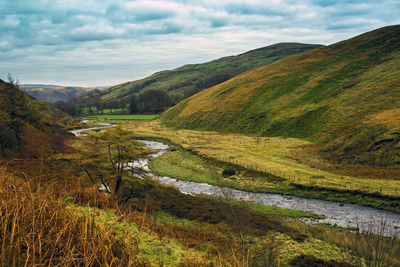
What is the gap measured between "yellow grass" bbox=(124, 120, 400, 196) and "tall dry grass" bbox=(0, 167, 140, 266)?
31276mm

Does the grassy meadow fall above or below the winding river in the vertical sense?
above

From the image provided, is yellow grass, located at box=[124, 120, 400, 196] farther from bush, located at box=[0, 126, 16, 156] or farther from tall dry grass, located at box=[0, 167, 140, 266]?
bush, located at box=[0, 126, 16, 156]

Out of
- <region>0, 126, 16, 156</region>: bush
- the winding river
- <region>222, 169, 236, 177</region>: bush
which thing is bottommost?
the winding river

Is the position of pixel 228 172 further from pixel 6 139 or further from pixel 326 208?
pixel 6 139

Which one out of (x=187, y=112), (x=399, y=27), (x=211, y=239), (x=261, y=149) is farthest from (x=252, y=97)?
(x=211, y=239)

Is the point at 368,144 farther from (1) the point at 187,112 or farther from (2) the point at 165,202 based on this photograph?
(1) the point at 187,112

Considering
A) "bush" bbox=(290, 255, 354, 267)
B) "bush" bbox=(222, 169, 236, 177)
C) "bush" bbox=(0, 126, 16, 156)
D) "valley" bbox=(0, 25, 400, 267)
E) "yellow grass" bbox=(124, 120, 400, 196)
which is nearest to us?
"valley" bbox=(0, 25, 400, 267)

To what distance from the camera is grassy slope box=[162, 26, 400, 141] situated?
196 feet

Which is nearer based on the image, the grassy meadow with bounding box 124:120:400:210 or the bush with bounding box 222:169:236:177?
the grassy meadow with bounding box 124:120:400:210

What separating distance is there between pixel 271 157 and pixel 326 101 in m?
35.5

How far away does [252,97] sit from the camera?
91.1m

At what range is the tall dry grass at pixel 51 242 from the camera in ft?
14.4

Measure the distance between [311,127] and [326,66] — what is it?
137 ft

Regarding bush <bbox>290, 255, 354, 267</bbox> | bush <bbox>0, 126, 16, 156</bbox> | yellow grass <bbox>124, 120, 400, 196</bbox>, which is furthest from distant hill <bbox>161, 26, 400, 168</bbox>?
bush <bbox>0, 126, 16, 156</bbox>
